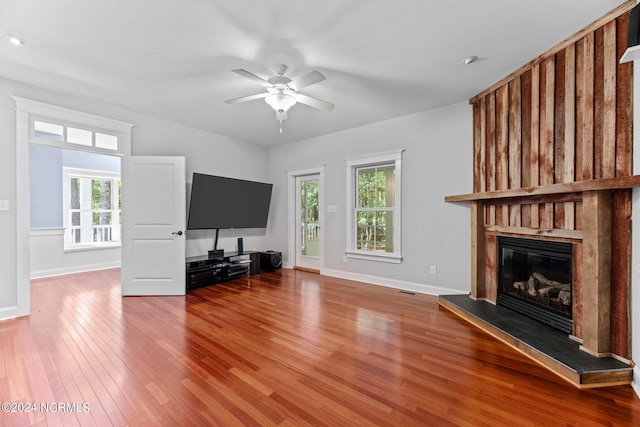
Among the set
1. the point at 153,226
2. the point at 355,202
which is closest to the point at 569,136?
the point at 355,202

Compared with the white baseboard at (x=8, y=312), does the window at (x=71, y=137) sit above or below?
above

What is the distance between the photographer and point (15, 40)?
2422 millimetres

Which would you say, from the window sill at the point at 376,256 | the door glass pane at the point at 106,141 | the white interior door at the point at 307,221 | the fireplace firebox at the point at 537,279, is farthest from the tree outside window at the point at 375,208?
the door glass pane at the point at 106,141

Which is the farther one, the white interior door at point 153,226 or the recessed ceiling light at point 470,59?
the white interior door at point 153,226

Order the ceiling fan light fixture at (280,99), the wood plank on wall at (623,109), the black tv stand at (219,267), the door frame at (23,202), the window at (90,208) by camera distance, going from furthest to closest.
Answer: the window at (90,208), the black tv stand at (219,267), the door frame at (23,202), the ceiling fan light fixture at (280,99), the wood plank on wall at (623,109)

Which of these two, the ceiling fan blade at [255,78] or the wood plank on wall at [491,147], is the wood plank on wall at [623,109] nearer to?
the wood plank on wall at [491,147]

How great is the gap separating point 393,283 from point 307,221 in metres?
2.27

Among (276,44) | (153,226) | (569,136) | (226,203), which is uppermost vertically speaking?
(276,44)

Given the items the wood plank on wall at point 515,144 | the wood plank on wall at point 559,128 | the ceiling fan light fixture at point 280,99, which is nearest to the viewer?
the wood plank on wall at point 559,128

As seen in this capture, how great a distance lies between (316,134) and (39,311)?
189 inches

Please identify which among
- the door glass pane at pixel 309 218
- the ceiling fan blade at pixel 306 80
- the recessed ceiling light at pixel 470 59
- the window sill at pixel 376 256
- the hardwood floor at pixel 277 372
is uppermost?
the recessed ceiling light at pixel 470 59

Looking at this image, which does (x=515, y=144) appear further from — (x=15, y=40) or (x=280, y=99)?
(x=15, y=40)

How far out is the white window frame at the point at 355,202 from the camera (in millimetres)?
4434

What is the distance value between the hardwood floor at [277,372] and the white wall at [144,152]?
74 centimetres
